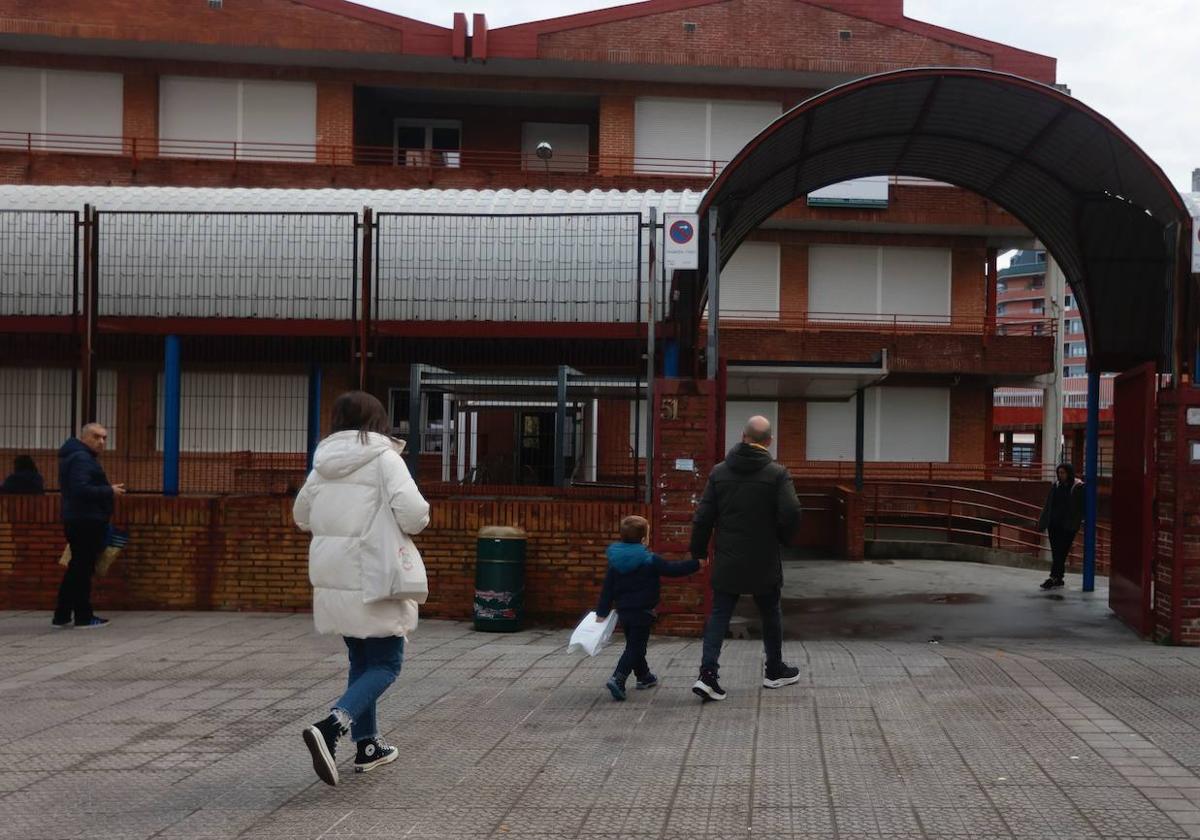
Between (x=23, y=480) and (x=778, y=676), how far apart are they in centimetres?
823

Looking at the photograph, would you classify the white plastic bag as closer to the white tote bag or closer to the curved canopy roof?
the white tote bag

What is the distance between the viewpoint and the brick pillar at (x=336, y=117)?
92.6 ft

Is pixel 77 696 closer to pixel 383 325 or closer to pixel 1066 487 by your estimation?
pixel 383 325

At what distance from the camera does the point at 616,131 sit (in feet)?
95.1

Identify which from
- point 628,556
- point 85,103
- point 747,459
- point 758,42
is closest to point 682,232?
point 747,459

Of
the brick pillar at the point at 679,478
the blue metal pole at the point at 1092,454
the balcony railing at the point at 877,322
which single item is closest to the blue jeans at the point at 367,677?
the brick pillar at the point at 679,478

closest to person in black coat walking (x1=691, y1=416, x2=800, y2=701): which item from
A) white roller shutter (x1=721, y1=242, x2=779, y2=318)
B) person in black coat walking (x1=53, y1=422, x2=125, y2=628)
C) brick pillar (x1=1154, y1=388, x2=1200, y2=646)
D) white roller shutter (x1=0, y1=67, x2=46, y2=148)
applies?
brick pillar (x1=1154, y1=388, x2=1200, y2=646)

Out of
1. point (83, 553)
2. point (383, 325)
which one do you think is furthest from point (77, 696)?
point (383, 325)

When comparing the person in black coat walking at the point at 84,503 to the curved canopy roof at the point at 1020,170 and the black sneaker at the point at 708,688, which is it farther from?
the curved canopy roof at the point at 1020,170

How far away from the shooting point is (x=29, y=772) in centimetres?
571

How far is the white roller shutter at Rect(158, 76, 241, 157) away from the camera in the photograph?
92.4 feet

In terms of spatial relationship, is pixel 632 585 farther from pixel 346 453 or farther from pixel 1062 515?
pixel 1062 515

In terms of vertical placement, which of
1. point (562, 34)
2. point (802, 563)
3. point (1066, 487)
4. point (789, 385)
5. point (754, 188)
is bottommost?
point (802, 563)

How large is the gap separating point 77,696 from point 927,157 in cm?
1077
